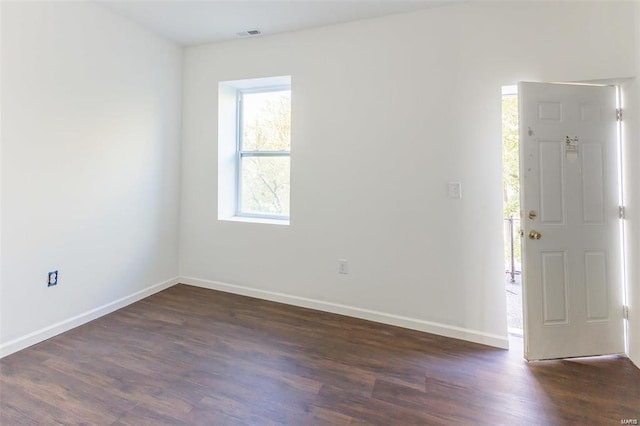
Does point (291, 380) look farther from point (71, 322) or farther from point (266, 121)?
point (266, 121)

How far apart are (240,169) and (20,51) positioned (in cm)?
200

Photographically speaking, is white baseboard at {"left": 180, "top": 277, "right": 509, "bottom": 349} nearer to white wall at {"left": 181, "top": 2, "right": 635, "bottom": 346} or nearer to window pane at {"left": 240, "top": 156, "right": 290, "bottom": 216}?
white wall at {"left": 181, "top": 2, "right": 635, "bottom": 346}

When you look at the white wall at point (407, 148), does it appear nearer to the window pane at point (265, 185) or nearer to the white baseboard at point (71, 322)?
the window pane at point (265, 185)

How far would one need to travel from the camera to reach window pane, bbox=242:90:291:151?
3.37m

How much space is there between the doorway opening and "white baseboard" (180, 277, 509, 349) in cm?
37

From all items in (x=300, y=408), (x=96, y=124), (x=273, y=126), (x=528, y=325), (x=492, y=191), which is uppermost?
(x=273, y=126)

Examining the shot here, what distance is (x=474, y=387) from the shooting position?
188cm

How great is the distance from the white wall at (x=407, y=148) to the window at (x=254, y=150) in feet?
0.85

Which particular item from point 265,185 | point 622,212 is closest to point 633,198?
point 622,212

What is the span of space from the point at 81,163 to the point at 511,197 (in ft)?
14.2

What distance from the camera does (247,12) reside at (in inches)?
105

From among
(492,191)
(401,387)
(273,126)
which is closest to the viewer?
(401,387)

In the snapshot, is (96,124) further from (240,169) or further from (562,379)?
(562,379)

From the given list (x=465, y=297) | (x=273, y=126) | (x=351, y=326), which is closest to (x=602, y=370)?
(x=465, y=297)
